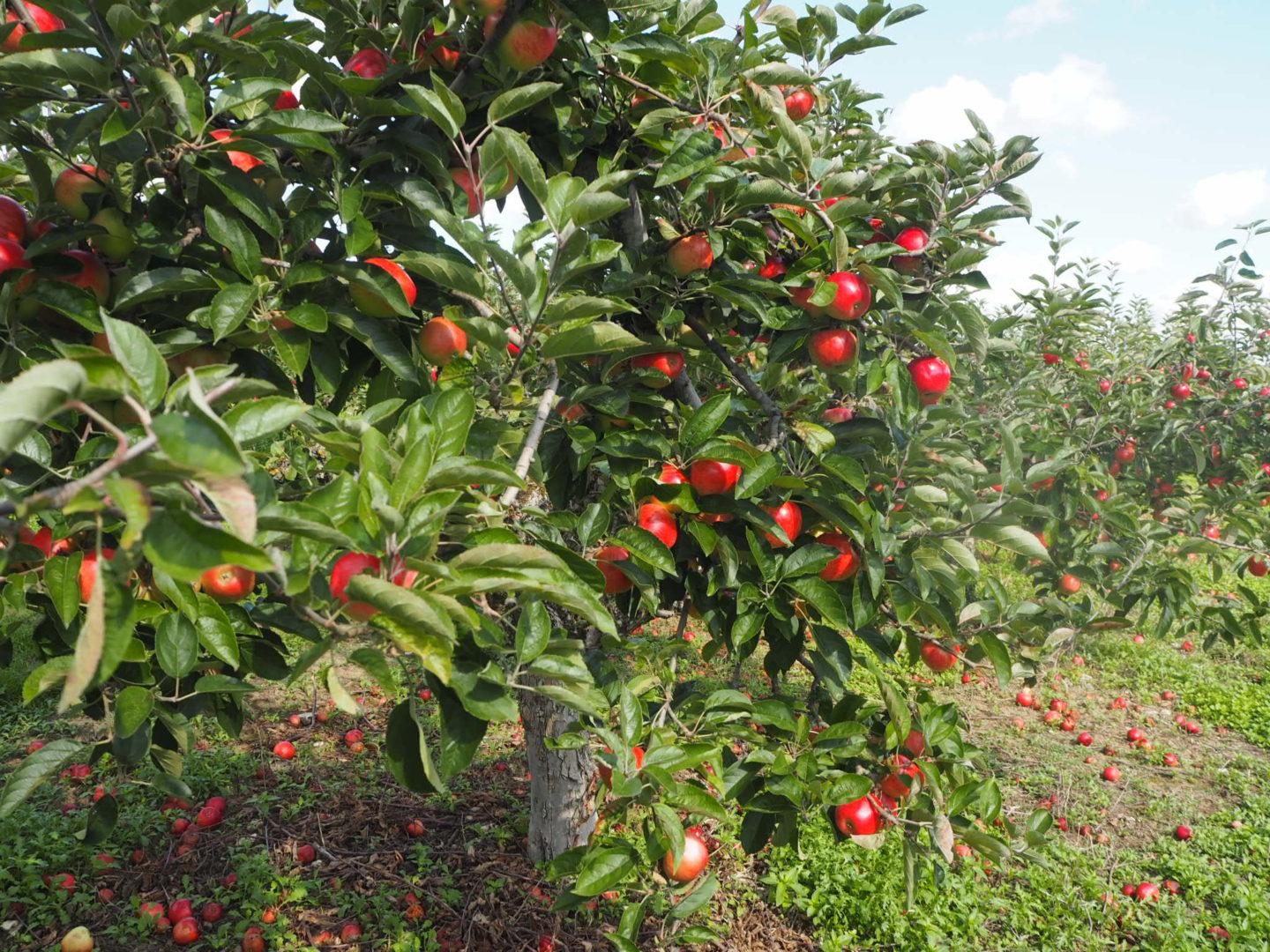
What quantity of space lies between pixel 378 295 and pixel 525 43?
0.56m

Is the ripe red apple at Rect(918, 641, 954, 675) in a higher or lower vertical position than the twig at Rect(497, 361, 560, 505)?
lower

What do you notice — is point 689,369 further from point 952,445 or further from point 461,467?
point 461,467

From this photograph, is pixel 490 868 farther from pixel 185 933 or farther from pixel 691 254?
Answer: pixel 691 254

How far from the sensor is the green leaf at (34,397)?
534 millimetres

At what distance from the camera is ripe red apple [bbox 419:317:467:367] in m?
1.62

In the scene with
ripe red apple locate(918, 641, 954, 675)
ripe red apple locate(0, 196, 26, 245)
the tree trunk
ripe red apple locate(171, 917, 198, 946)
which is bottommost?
ripe red apple locate(171, 917, 198, 946)

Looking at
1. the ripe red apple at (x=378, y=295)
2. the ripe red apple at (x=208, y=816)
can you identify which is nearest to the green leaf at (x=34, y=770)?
the ripe red apple at (x=378, y=295)

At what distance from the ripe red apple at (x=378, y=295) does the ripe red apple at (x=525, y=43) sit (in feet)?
1.50

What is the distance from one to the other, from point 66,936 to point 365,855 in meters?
0.98

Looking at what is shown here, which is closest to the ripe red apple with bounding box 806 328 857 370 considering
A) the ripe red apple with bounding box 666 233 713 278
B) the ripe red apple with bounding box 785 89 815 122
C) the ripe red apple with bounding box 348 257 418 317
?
the ripe red apple with bounding box 666 233 713 278

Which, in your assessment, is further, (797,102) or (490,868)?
(490,868)

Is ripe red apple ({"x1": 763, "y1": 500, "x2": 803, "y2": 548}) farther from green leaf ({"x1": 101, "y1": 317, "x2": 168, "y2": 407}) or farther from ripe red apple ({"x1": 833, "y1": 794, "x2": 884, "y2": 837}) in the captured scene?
green leaf ({"x1": 101, "y1": 317, "x2": 168, "y2": 407})

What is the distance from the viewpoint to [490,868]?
311 cm

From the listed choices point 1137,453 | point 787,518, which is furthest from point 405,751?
point 1137,453
